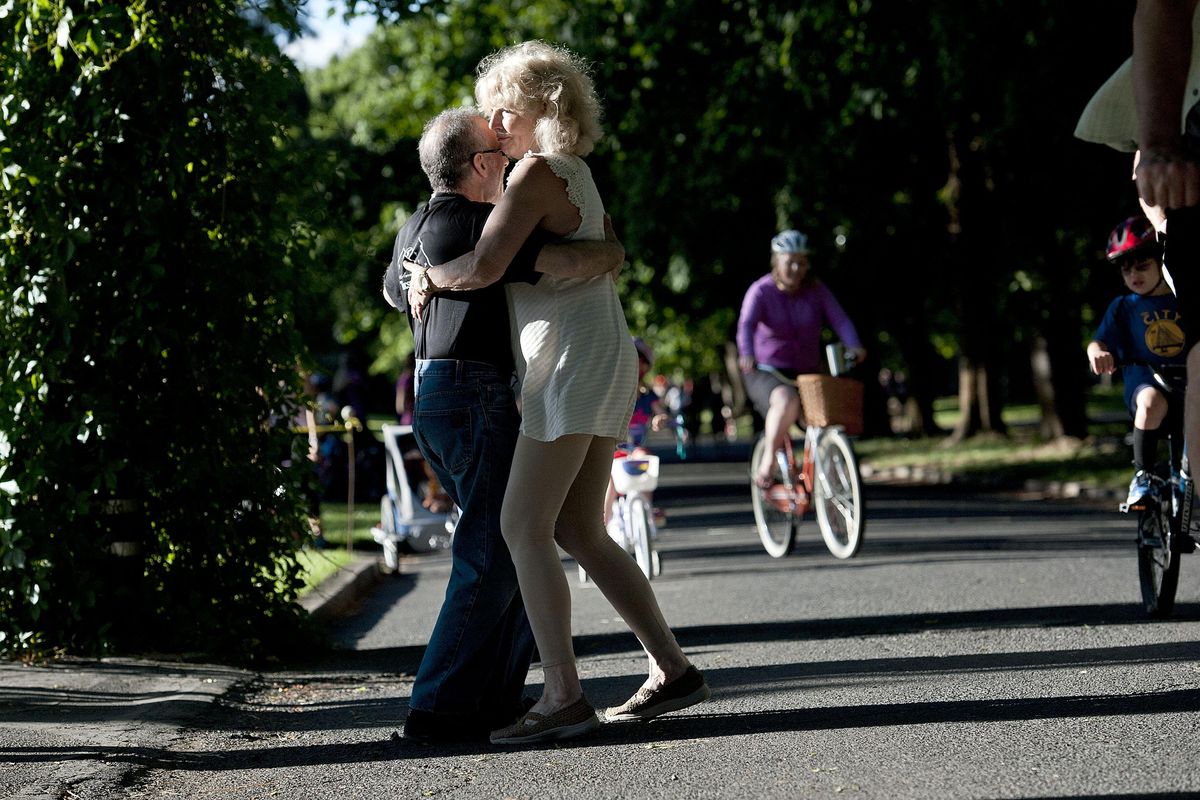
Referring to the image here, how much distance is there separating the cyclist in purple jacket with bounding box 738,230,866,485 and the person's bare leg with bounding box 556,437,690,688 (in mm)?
5811

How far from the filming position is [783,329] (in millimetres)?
10898

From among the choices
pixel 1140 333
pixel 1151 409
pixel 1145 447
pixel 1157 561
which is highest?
pixel 1140 333

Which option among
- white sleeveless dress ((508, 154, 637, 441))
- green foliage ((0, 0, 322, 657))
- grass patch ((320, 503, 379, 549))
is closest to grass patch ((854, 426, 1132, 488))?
grass patch ((320, 503, 379, 549))

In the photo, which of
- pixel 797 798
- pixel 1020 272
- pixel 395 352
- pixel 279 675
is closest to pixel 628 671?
pixel 279 675

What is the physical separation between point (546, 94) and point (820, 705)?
82.7 inches

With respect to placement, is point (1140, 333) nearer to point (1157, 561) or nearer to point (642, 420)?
point (1157, 561)

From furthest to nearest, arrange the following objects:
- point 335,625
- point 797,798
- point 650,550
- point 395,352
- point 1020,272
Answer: point 395,352, point 1020,272, point 650,550, point 335,625, point 797,798

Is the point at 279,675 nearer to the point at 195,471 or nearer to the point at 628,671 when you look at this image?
the point at 195,471

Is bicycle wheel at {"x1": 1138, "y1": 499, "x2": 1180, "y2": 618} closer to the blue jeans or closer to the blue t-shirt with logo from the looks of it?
the blue t-shirt with logo

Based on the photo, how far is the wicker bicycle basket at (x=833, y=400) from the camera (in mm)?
10461

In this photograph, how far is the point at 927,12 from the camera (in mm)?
18781

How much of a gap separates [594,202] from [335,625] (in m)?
4.58

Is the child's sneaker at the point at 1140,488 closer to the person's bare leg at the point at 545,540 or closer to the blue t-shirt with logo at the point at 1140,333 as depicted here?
the blue t-shirt with logo at the point at 1140,333

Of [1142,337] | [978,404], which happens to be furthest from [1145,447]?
[978,404]
